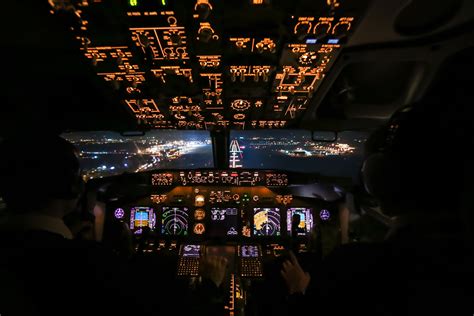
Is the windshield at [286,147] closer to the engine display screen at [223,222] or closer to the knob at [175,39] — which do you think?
the engine display screen at [223,222]

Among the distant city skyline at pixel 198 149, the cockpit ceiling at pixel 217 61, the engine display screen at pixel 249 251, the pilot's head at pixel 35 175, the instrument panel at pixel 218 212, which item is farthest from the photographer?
the distant city skyline at pixel 198 149

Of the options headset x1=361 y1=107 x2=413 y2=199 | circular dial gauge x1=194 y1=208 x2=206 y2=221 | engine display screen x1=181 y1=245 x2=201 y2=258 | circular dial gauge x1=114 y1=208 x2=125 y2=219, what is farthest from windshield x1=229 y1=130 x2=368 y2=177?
headset x1=361 y1=107 x2=413 y2=199

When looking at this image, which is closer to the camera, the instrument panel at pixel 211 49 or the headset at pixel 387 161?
the headset at pixel 387 161

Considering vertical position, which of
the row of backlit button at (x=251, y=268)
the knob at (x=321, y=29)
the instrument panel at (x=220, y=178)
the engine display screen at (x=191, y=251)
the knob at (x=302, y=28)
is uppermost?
the knob at (x=321, y=29)

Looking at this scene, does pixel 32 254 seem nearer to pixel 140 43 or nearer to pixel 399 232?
pixel 399 232

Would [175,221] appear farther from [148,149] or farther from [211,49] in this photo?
[211,49]

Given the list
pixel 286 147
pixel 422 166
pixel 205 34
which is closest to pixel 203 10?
pixel 205 34

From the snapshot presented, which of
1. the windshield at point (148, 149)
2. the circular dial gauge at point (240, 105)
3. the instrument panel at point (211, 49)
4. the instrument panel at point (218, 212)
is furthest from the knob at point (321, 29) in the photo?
the windshield at point (148, 149)

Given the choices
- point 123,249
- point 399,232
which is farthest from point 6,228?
point 123,249
